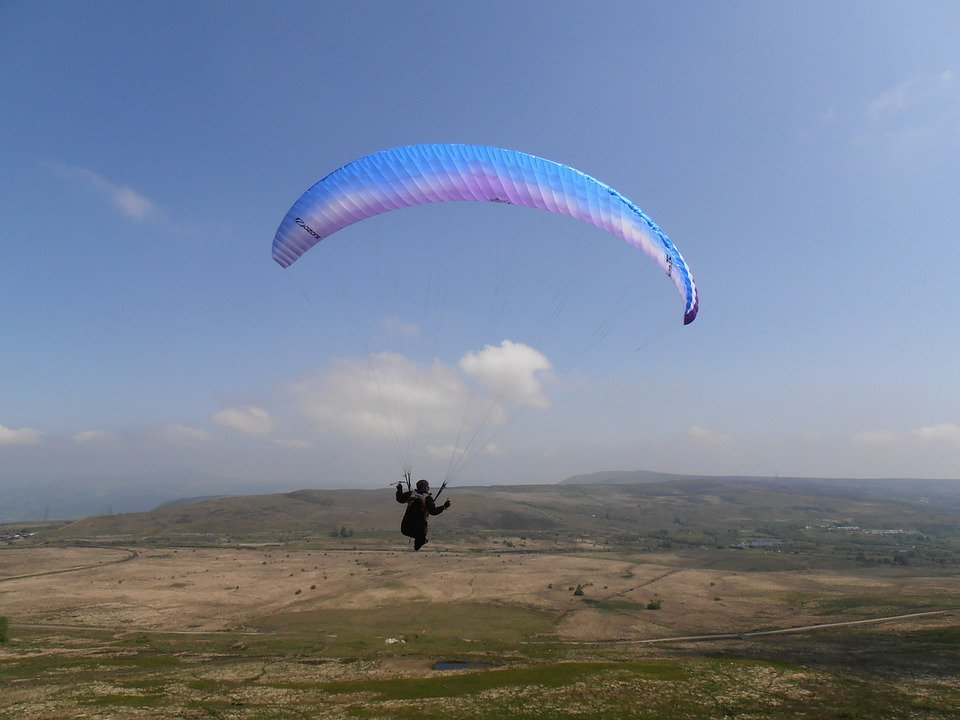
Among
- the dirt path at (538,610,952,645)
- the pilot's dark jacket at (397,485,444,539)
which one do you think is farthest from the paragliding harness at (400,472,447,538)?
the dirt path at (538,610,952,645)

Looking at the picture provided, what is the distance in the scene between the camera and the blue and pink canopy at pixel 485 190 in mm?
18672

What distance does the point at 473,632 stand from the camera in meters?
41.6

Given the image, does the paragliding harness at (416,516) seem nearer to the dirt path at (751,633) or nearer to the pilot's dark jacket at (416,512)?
the pilot's dark jacket at (416,512)

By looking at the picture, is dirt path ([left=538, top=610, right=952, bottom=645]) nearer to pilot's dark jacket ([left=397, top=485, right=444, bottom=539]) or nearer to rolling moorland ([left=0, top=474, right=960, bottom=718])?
rolling moorland ([left=0, top=474, right=960, bottom=718])

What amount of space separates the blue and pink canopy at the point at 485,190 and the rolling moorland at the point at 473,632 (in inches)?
863

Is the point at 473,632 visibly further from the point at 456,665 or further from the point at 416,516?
the point at 416,516

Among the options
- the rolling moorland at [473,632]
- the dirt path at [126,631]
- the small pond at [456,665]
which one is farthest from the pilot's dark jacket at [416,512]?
the dirt path at [126,631]

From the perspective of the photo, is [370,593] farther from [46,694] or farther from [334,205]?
[334,205]

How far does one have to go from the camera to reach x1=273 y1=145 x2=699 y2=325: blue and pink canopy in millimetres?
18672

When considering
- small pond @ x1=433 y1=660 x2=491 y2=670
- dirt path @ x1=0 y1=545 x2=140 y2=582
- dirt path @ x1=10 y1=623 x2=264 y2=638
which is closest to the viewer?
small pond @ x1=433 y1=660 x2=491 y2=670

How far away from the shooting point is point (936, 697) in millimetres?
25891

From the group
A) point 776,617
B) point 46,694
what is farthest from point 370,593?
point 776,617

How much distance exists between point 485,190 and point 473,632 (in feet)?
119

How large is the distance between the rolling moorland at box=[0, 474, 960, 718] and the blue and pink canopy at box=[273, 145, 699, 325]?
21921 mm
